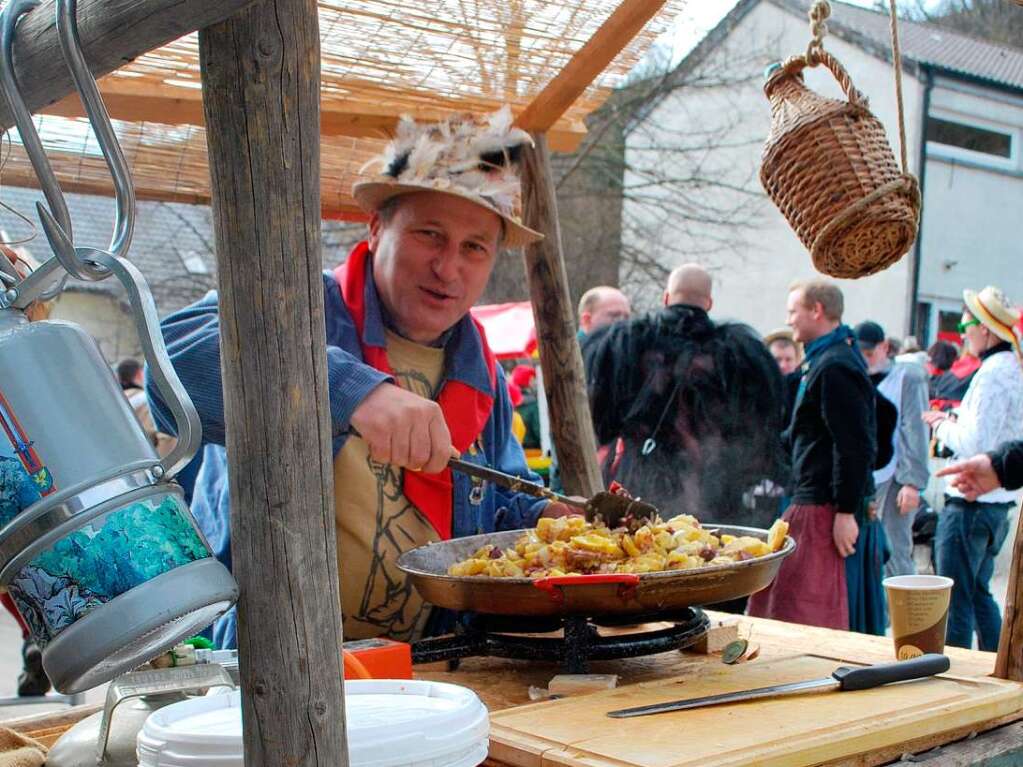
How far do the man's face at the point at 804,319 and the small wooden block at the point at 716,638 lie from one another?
3017 mm

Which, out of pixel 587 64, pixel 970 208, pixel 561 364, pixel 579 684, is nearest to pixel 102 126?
pixel 579 684

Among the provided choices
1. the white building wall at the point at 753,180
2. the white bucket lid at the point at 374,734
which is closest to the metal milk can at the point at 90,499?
the white bucket lid at the point at 374,734

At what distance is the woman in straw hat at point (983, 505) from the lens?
5.52 meters

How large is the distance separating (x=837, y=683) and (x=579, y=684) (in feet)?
1.40

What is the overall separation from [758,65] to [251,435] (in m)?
17.2

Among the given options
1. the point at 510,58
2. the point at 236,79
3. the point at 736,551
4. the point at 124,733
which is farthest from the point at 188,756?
the point at 510,58

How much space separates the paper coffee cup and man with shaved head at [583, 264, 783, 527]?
2.85 meters

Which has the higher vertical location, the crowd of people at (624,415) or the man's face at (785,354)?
the man's face at (785,354)

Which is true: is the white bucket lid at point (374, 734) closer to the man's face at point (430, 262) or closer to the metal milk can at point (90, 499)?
the metal milk can at point (90, 499)

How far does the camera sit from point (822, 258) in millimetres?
2229

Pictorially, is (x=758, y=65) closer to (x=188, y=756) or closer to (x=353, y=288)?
(x=353, y=288)

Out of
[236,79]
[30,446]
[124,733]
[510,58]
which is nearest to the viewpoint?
[30,446]

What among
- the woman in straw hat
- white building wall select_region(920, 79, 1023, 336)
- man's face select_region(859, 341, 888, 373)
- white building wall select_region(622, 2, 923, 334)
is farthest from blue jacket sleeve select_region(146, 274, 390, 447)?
white building wall select_region(920, 79, 1023, 336)

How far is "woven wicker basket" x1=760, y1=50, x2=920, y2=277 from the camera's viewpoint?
216 cm
